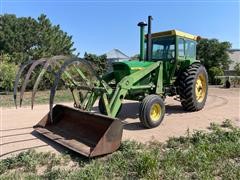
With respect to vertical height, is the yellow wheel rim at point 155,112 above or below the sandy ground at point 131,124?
above

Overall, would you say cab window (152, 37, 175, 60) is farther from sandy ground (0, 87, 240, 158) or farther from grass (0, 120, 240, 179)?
grass (0, 120, 240, 179)

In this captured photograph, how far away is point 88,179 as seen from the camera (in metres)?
3.63

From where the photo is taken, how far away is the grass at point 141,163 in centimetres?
380

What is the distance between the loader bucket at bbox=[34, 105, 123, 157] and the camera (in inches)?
183

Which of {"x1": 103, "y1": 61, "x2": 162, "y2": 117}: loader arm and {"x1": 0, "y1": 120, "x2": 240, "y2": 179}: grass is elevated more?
{"x1": 103, "y1": 61, "x2": 162, "y2": 117}: loader arm

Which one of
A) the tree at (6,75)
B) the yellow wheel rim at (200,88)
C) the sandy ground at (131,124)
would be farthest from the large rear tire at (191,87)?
the tree at (6,75)

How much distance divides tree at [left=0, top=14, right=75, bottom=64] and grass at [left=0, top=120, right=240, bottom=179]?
1891cm

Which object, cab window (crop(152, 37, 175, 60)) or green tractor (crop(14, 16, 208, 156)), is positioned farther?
cab window (crop(152, 37, 175, 60))

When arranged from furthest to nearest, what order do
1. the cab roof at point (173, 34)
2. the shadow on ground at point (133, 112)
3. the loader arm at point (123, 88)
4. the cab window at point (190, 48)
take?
the cab window at point (190, 48)
the cab roof at point (173, 34)
the shadow on ground at point (133, 112)
the loader arm at point (123, 88)

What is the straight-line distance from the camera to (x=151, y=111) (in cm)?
641

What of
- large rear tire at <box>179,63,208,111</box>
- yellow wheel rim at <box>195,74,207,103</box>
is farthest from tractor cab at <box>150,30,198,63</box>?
yellow wheel rim at <box>195,74,207,103</box>

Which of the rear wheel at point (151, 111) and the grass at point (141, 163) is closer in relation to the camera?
the grass at point (141, 163)

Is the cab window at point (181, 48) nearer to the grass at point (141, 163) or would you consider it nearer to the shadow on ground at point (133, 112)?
the shadow on ground at point (133, 112)

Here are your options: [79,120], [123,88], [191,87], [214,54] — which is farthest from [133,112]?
[214,54]
